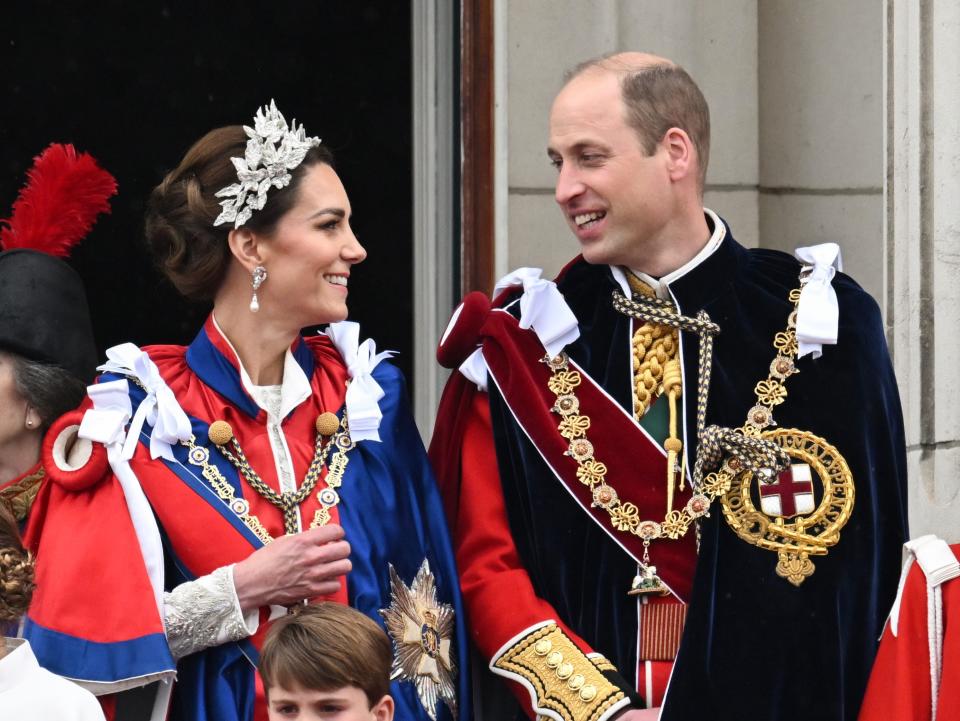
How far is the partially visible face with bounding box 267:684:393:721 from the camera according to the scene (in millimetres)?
3539

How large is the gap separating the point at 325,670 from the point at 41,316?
1311mm

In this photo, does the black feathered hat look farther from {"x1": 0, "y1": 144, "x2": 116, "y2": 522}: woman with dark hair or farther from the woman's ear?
the woman's ear

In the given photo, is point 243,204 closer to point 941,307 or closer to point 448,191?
point 448,191

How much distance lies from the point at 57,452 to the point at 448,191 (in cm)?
217

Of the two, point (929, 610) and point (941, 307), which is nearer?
point (929, 610)

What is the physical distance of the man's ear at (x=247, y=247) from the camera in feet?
13.5

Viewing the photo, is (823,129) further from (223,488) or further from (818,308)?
(223,488)

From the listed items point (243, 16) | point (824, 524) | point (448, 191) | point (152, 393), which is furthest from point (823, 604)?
point (243, 16)

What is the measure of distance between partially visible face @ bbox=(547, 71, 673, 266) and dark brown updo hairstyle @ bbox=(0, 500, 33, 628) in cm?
139

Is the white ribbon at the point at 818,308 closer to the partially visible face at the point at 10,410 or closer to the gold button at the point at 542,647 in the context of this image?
the gold button at the point at 542,647

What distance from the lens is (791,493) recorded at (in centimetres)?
397

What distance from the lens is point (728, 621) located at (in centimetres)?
391

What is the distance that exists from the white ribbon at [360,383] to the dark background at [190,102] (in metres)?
1.77

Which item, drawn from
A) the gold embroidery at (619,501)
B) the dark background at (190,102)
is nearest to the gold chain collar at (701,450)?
the gold embroidery at (619,501)
